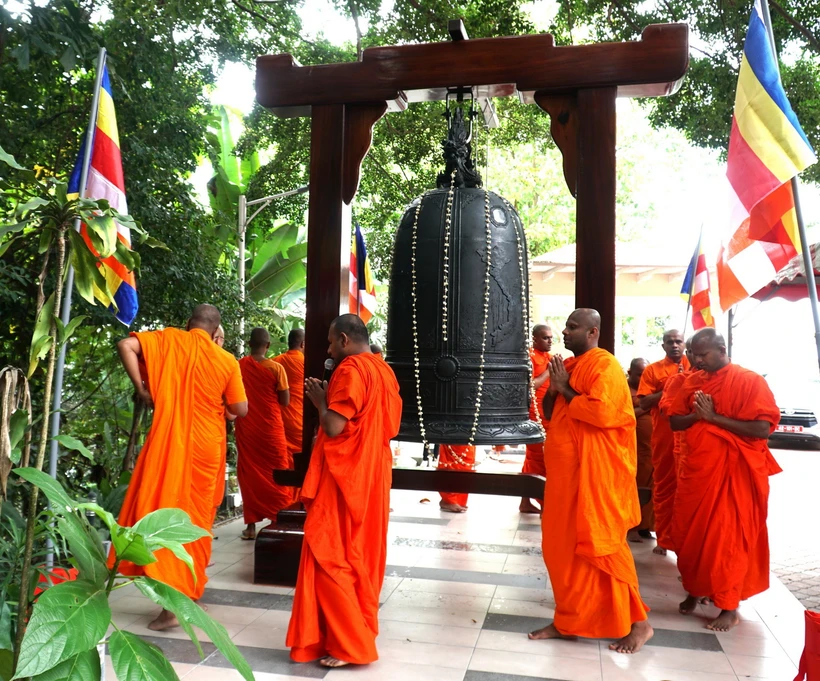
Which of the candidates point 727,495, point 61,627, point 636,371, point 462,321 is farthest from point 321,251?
point 636,371

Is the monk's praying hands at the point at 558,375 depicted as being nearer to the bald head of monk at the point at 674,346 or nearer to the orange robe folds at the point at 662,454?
the orange robe folds at the point at 662,454

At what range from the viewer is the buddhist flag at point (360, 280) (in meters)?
11.6

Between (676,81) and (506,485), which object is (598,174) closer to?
(676,81)

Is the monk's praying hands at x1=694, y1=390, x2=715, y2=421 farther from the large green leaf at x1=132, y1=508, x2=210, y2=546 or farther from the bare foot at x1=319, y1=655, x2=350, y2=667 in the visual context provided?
the large green leaf at x1=132, y1=508, x2=210, y2=546

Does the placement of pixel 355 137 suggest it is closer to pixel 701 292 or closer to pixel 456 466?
pixel 456 466

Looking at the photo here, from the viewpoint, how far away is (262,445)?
25.1 feet

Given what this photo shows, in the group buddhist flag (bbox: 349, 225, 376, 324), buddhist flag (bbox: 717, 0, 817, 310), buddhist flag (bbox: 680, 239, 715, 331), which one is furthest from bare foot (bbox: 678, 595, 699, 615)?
buddhist flag (bbox: 349, 225, 376, 324)

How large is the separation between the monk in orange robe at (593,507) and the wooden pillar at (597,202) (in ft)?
1.06

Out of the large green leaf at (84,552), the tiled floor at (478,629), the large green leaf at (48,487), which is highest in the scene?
the large green leaf at (48,487)

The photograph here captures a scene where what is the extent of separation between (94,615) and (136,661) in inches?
6.2

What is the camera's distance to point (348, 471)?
4.33m

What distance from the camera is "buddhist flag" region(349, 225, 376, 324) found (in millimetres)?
11602

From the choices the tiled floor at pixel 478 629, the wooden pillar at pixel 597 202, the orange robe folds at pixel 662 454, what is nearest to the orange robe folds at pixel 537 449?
the orange robe folds at pixel 662 454

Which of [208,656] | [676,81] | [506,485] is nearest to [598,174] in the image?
[676,81]
